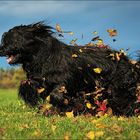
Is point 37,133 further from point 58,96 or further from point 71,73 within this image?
point 71,73

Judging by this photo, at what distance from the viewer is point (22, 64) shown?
12.5m

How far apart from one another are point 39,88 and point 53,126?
8.82 ft

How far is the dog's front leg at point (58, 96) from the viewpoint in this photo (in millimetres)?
12203

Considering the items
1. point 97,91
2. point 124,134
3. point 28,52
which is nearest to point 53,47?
point 28,52

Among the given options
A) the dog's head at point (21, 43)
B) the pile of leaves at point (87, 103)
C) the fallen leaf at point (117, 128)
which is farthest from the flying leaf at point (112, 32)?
the fallen leaf at point (117, 128)

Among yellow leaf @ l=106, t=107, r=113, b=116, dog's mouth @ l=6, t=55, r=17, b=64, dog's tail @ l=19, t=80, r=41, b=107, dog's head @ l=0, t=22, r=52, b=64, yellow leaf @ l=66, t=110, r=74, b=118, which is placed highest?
dog's head @ l=0, t=22, r=52, b=64

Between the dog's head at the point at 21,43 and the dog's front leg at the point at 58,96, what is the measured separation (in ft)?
2.96

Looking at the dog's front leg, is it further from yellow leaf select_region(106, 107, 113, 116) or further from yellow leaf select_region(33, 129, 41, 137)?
yellow leaf select_region(33, 129, 41, 137)

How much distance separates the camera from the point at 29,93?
12.9 metres

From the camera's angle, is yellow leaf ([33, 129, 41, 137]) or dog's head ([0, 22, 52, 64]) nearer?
yellow leaf ([33, 129, 41, 137])

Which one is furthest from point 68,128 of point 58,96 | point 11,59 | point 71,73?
point 11,59

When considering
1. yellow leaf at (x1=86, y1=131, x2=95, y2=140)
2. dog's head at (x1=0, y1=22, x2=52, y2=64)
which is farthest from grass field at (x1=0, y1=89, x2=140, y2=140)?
dog's head at (x1=0, y1=22, x2=52, y2=64)

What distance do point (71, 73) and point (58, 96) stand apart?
0.62 metres

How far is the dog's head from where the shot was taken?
1230cm
